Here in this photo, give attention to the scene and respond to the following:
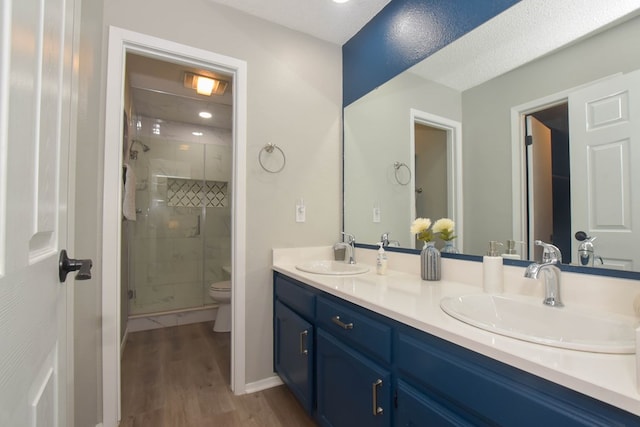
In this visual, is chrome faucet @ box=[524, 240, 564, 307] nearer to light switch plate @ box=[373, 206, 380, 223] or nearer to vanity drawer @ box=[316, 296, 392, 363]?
vanity drawer @ box=[316, 296, 392, 363]

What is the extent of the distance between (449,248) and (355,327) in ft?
2.24

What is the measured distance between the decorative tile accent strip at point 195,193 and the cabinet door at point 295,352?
2.13 metres

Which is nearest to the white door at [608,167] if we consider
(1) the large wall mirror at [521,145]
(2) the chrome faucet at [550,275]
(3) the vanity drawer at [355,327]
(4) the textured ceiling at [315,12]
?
(1) the large wall mirror at [521,145]

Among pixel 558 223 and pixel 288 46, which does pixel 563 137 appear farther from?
pixel 288 46

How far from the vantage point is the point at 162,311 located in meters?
3.17

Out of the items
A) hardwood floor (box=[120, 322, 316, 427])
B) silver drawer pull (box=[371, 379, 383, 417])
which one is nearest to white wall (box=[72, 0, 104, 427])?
hardwood floor (box=[120, 322, 316, 427])

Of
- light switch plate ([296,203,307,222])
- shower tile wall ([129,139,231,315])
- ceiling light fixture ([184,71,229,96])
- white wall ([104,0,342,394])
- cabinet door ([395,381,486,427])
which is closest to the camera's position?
A: cabinet door ([395,381,486,427])

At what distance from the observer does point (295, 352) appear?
1.66 metres

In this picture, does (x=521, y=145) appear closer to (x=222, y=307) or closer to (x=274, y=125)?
(x=274, y=125)

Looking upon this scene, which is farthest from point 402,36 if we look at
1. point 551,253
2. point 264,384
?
point 264,384

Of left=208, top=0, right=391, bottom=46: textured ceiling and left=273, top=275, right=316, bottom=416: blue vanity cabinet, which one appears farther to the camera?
left=208, top=0, right=391, bottom=46: textured ceiling

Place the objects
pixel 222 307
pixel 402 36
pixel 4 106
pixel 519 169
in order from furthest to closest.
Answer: pixel 222 307 < pixel 402 36 < pixel 519 169 < pixel 4 106

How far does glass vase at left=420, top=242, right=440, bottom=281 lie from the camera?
1.46 m

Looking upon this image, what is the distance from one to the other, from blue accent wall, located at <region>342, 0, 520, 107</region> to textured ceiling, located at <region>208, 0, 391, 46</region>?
83 mm
